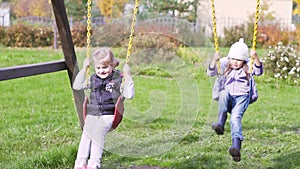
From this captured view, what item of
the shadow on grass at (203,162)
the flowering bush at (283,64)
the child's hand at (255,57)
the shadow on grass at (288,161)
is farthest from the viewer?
the flowering bush at (283,64)

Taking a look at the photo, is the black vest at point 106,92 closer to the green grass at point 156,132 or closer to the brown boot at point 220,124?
the green grass at point 156,132

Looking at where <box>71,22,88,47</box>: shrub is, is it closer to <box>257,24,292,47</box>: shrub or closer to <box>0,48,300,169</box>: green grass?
<box>257,24,292,47</box>: shrub

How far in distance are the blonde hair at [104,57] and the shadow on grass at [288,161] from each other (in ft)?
7.08

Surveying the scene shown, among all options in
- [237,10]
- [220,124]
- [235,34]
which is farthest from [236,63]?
[237,10]

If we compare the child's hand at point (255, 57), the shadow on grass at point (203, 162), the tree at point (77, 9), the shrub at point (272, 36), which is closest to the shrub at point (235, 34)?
the shrub at point (272, 36)

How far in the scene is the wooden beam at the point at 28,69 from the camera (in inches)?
163

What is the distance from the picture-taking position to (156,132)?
6.63 meters

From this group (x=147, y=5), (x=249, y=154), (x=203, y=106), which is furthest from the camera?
(x=147, y=5)

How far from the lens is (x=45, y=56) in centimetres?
1479

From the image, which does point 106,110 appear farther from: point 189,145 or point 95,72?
point 189,145

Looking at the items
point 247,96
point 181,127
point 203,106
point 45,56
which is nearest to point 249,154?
point 181,127

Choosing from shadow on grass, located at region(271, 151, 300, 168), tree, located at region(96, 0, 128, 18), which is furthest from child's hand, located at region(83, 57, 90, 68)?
tree, located at region(96, 0, 128, 18)

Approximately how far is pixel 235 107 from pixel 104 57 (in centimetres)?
112

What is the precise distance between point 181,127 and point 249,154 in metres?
1.09
